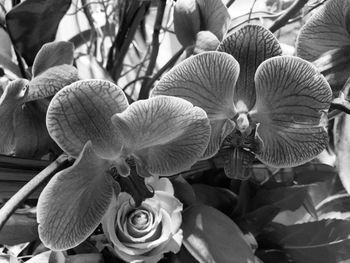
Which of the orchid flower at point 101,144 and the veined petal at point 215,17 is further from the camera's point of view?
the veined petal at point 215,17

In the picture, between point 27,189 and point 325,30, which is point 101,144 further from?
point 325,30

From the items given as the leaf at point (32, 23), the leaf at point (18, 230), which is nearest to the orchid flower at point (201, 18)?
the leaf at point (32, 23)

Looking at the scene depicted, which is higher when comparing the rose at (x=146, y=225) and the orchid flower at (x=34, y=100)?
the orchid flower at (x=34, y=100)

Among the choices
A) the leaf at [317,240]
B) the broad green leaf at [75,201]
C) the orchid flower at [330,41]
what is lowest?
the leaf at [317,240]

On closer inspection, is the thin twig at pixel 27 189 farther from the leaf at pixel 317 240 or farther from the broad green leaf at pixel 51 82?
the leaf at pixel 317 240

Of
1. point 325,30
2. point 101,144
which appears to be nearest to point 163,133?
point 101,144

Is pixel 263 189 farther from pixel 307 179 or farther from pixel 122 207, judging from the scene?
pixel 122 207

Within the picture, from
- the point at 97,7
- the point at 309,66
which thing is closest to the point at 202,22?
the point at 309,66
